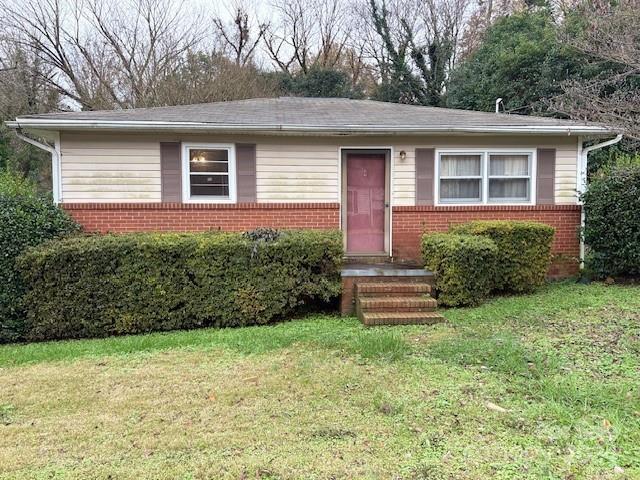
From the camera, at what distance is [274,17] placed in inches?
972

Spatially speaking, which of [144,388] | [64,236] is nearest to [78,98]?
[64,236]

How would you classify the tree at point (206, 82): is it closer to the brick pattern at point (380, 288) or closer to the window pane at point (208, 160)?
the window pane at point (208, 160)

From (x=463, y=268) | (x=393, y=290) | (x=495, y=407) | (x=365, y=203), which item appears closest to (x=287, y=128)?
(x=365, y=203)

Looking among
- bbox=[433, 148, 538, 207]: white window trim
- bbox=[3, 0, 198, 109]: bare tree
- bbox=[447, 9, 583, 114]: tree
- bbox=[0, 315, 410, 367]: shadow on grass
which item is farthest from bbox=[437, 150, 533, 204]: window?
bbox=[3, 0, 198, 109]: bare tree

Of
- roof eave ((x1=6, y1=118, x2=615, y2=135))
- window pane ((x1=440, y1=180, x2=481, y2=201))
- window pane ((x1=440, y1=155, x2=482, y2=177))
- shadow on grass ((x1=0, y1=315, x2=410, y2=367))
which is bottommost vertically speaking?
shadow on grass ((x1=0, y1=315, x2=410, y2=367))

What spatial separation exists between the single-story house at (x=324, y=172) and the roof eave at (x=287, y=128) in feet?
0.06

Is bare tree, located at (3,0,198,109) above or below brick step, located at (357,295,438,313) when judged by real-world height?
above

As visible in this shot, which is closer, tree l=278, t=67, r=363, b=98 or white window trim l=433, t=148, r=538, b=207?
white window trim l=433, t=148, r=538, b=207

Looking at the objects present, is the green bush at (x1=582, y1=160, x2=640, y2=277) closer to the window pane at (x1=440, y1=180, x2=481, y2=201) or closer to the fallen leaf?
the window pane at (x1=440, y1=180, x2=481, y2=201)

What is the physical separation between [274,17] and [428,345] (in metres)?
24.2

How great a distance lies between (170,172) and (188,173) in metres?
0.30

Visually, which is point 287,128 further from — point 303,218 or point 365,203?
point 365,203

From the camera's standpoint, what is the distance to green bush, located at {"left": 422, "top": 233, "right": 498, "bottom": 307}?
6.45 metres

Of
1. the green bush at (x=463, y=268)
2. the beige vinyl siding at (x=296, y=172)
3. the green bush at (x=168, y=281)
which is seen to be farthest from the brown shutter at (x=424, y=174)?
the green bush at (x=168, y=281)
